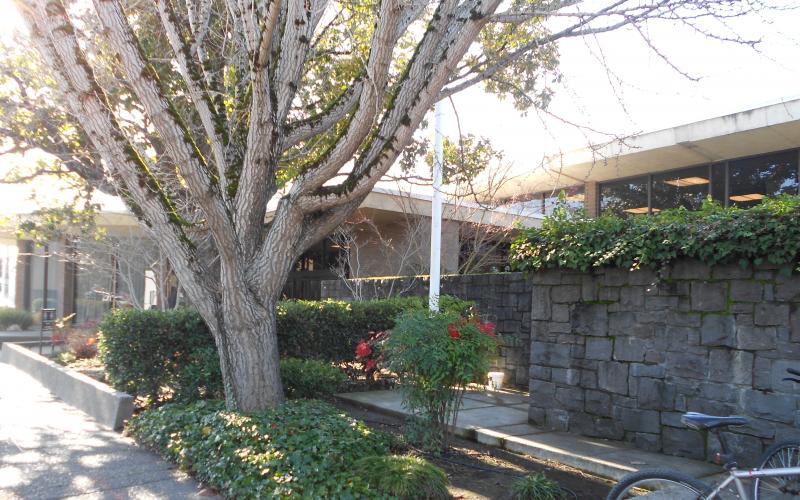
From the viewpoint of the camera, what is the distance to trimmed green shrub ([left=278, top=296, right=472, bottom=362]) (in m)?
10.1

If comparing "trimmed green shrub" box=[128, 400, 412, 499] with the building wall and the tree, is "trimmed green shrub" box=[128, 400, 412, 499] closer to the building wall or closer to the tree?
the tree

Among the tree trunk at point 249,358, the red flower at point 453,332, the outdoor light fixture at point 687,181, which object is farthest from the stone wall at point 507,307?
the outdoor light fixture at point 687,181

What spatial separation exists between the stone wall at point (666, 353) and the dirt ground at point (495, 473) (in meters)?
A: 1.00

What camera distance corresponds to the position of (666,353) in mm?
6465

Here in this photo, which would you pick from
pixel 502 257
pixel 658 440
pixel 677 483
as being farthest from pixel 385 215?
pixel 677 483

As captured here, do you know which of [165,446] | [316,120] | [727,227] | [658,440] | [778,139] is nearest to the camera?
[727,227]

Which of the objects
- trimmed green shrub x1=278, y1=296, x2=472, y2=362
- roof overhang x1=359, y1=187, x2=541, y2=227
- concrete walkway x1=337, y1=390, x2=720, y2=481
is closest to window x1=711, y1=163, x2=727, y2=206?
roof overhang x1=359, y1=187, x2=541, y2=227

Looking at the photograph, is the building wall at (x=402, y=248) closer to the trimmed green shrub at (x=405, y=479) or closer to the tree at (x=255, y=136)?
the tree at (x=255, y=136)

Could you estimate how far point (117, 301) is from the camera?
19703 mm

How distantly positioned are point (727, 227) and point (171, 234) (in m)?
5.54

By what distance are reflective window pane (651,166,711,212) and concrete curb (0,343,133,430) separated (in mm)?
10957

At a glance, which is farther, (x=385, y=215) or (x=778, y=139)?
(x=385, y=215)

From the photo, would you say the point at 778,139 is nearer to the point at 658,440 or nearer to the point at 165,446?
the point at 658,440

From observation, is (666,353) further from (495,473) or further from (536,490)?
(536,490)
